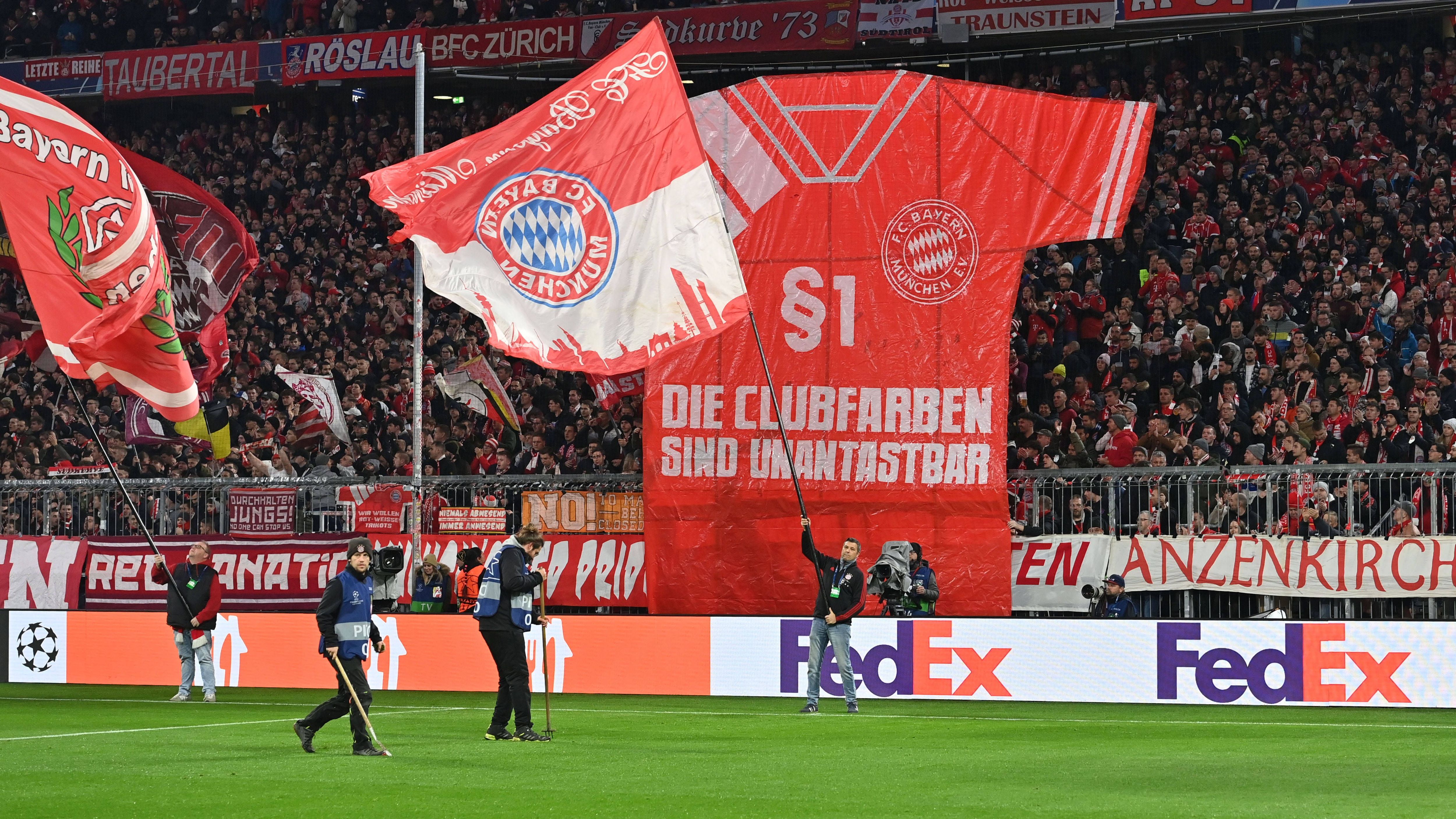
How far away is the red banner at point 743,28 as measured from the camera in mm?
36125

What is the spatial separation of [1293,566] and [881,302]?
19.3 ft

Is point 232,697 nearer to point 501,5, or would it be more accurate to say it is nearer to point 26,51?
point 501,5

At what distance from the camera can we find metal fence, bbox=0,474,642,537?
2595 cm

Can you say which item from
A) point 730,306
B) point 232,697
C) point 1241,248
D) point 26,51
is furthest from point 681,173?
point 26,51

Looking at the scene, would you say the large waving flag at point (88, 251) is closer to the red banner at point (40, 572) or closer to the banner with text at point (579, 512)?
the banner with text at point (579, 512)

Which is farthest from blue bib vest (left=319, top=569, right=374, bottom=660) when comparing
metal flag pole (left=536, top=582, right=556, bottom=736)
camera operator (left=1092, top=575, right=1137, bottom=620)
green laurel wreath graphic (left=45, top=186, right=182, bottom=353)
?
camera operator (left=1092, top=575, right=1137, bottom=620)

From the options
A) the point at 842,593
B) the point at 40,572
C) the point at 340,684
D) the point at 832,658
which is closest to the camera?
the point at 340,684

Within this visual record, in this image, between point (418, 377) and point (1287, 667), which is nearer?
point (1287, 667)

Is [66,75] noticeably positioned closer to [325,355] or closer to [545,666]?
[325,355]

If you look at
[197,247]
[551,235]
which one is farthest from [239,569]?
[551,235]

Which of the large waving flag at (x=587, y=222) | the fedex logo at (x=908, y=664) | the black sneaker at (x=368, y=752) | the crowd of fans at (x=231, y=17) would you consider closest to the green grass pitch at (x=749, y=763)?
the black sneaker at (x=368, y=752)

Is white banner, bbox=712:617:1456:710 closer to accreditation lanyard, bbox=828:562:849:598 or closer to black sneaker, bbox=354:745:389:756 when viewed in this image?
accreditation lanyard, bbox=828:562:849:598

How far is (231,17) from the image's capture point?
148 ft

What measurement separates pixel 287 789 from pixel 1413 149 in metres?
22.5
